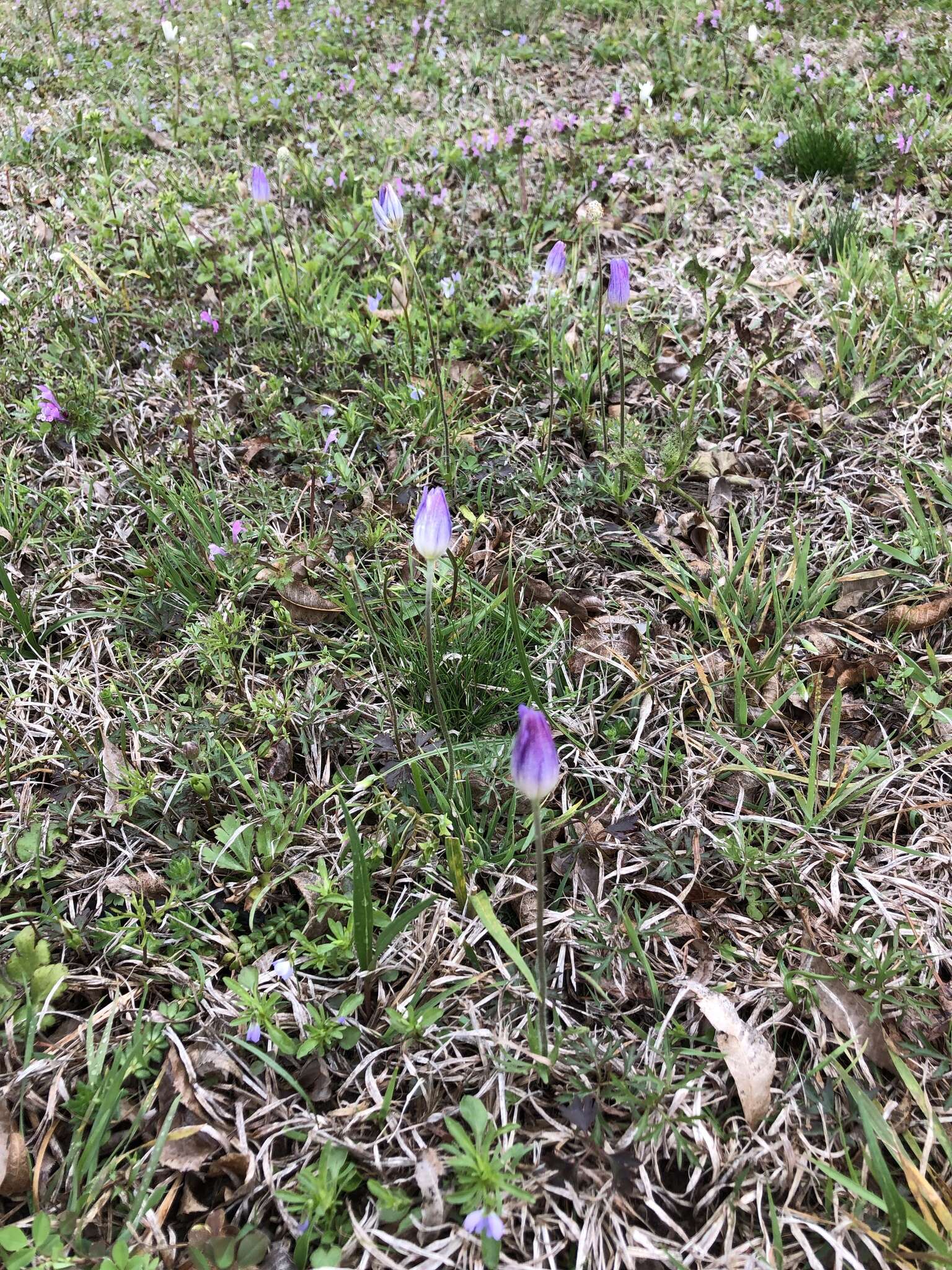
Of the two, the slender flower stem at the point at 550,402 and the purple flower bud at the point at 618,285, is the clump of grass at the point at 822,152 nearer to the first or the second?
the slender flower stem at the point at 550,402

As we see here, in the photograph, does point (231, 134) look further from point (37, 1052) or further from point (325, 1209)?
point (325, 1209)

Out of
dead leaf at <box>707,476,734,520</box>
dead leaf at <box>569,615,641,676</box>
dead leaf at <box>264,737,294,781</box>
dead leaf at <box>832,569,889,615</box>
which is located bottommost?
dead leaf at <box>264,737,294,781</box>

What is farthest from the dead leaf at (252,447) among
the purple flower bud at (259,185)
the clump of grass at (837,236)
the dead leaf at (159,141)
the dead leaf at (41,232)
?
the dead leaf at (159,141)

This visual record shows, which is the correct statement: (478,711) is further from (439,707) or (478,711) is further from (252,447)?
(252,447)

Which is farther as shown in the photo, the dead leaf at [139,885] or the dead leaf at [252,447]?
the dead leaf at [252,447]

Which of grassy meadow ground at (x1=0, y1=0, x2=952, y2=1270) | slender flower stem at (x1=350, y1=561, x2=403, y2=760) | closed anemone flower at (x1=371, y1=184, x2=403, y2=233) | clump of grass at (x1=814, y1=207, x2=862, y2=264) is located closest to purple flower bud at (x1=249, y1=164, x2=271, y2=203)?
grassy meadow ground at (x1=0, y1=0, x2=952, y2=1270)

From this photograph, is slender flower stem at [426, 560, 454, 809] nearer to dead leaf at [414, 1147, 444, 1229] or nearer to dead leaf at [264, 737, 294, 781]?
dead leaf at [264, 737, 294, 781]

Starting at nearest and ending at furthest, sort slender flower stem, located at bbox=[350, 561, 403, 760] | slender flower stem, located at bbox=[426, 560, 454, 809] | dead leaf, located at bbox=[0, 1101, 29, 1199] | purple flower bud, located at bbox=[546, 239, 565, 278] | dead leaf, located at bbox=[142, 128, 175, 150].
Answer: dead leaf, located at bbox=[0, 1101, 29, 1199], slender flower stem, located at bbox=[426, 560, 454, 809], slender flower stem, located at bbox=[350, 561, 403, 760], purple flower bud, located at bbox=[546, 239, 565, 278], dead leaf, located at bbox=[142, 128, 175, 150]

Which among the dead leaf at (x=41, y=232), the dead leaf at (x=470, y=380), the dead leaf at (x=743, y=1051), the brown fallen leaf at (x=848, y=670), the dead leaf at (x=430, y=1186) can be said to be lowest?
the dead leaf at (x=430, y=1186)
